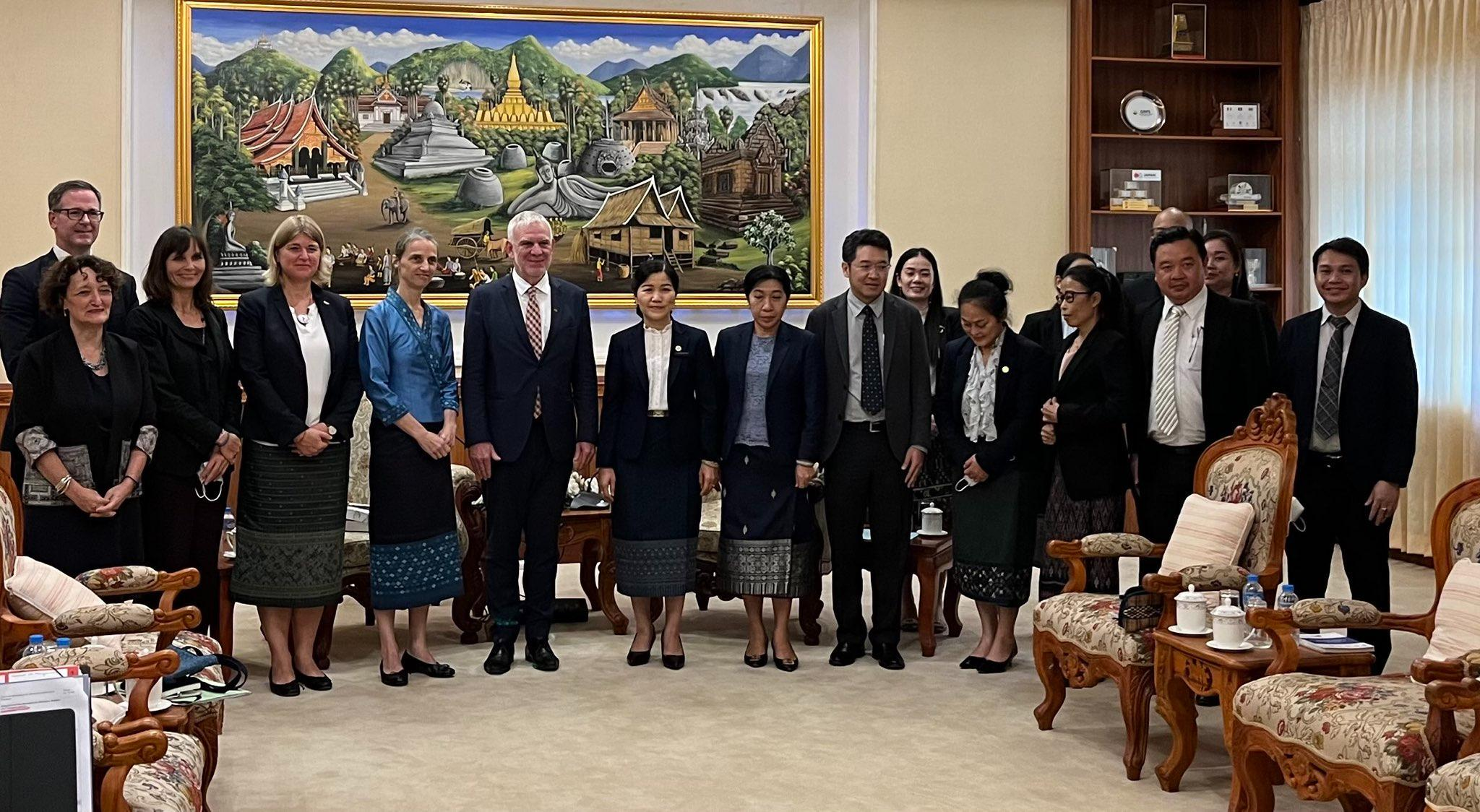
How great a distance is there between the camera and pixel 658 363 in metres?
5.64

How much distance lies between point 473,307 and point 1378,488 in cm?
327

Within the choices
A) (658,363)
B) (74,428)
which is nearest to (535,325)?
(658,363)

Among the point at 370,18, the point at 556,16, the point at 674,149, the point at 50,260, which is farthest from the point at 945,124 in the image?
the point at 50,260

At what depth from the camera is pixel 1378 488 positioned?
4.95 meters

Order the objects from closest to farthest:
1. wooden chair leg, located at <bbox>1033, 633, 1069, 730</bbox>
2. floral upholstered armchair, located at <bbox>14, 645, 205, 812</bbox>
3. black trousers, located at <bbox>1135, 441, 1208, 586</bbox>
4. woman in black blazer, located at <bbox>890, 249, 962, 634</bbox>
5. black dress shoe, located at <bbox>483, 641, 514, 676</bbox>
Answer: floral upholstered armchair, located at <bbox>14, 645, 205, 812</bbox>, wooden chair leg, located at <bbox>1033, 633, 1069, 730</bbox>, black trousers, located at <bbox>1135, 441, 1208, 586</bbox>, black dress shoe, located at <bbox>483, 641, 514, 676</bbox>, woman in black blazer, located at <bbox>890, 249, 962, 634</bbox>

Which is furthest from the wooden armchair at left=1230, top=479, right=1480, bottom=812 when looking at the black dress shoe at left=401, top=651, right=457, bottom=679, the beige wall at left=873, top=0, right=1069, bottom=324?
the beige wall at left=873, top=0, right=1069, bottom=324

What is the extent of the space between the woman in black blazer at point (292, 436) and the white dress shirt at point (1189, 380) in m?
2.88

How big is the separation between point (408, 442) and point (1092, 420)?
2464 mm

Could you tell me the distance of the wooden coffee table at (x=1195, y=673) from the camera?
385 cm

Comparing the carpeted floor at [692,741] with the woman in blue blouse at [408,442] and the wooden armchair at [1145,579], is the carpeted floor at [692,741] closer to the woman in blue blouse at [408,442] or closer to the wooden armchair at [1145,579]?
the wooden armchair at [1145,579]

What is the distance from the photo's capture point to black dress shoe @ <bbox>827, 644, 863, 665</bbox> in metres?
5.76

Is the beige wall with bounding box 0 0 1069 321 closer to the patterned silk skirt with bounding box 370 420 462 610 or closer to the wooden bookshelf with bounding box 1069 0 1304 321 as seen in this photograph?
the wooden bookshelf with bounding box 1069 0 1304 321

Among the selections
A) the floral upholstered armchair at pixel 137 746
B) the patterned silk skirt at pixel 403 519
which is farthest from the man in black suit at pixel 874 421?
the floral upholstered armchair at pixel 137 746

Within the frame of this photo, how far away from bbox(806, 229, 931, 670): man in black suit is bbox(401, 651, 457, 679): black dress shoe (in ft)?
4.90
